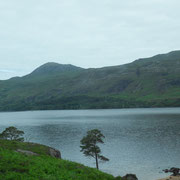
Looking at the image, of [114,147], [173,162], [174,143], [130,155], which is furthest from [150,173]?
[174,143]

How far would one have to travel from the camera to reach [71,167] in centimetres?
2305

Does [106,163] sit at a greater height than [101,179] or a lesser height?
lesser

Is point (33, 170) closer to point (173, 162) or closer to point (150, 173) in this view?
point (150, 173)

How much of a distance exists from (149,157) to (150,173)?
17.0m

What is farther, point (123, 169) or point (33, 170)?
point (123, 169)

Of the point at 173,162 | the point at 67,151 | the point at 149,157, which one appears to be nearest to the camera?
the point at 173,162

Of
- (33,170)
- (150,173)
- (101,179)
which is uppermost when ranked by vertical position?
(33,170)

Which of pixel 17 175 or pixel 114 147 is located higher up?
pixel 17 175

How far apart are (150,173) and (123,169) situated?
7.38 m

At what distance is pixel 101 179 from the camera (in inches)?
842

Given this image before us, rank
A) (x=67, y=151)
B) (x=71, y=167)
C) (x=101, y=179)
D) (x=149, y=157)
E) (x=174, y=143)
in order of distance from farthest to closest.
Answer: (x=174, y=143) → (x=67, y=151) → (x=149, y=157) → (x=71, y=167) → (x=101, y=179)

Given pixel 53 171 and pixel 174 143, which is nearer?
pixel 53 171

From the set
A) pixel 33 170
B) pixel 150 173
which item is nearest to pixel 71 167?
pixel 33 170

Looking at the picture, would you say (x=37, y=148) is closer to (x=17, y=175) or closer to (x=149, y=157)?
(x=17, y=175)
